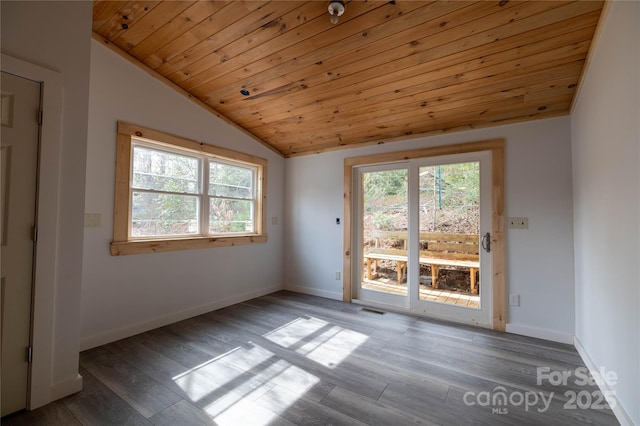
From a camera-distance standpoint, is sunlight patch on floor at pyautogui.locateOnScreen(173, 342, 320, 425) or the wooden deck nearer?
sunlight patch on floor at pyautogui.locateOnScreen(173, 342, 320, 425)

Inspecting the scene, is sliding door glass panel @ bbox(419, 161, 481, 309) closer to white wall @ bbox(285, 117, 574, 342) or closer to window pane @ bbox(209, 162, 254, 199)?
white wall @ bbox(285, 117, 574, 342)

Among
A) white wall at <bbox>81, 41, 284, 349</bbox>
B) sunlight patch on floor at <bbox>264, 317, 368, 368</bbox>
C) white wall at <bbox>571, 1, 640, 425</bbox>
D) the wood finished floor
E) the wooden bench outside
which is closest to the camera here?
white wall at <bbox>571, 1, 640, 425</bbox>

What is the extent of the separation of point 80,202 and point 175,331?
1.62 meters

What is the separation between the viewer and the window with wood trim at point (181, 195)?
2.76m

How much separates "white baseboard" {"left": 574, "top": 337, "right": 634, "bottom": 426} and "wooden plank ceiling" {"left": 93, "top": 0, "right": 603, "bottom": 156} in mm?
2196

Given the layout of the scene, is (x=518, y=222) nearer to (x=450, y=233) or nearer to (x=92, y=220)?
(x=450, y=233)

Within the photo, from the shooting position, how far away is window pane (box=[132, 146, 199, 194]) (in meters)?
2.94

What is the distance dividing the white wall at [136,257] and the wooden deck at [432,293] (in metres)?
1.89

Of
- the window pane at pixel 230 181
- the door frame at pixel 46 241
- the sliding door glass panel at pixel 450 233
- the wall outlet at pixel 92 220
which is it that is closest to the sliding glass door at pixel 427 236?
the sliding door glass panel at pixel 450 233

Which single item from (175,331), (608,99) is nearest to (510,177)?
(608,99)

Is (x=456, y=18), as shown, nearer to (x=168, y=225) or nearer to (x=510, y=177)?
(x=510, y=177)

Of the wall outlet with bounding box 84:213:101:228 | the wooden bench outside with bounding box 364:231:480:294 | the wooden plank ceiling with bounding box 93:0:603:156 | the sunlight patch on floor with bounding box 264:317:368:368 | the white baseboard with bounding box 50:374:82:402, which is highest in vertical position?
the wooden plank ceiling with bounding box 93:0:603:156

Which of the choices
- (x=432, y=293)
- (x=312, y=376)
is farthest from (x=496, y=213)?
(x=312, y=376)

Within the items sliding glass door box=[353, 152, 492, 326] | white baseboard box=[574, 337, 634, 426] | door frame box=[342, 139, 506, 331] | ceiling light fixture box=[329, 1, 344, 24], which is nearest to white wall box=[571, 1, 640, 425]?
white baseboard box=[574, 337, 634, 426]
